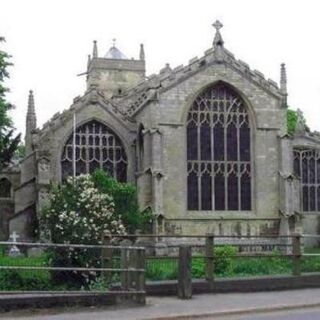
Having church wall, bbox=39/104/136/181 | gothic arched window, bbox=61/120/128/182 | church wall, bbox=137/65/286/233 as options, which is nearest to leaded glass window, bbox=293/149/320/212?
church wall, bbox=137/65/286/233

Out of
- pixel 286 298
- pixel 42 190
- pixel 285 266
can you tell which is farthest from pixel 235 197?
pixel 286 298

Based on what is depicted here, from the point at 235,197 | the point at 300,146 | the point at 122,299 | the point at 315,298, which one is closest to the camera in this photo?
the point at 122,299

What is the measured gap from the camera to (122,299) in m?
14.4

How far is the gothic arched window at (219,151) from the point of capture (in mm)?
42719

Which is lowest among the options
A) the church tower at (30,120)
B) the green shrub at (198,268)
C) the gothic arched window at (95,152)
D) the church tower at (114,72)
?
the green shrub at (198,268)

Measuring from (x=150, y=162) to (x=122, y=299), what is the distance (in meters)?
27.3

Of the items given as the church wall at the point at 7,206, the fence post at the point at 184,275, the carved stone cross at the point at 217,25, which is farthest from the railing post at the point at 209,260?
the carved stone cross at the point at 217,25

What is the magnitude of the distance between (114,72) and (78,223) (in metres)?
52.9

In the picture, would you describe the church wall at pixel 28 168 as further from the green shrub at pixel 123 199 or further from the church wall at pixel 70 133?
the green shrub at pixel 123 199

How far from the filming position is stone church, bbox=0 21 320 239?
41.8m

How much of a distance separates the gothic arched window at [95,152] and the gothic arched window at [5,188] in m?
5.50

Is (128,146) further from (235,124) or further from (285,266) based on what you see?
(285,266)

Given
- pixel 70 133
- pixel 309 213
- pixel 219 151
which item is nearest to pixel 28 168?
pixel 70 133

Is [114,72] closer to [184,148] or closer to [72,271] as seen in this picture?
[184,148]
